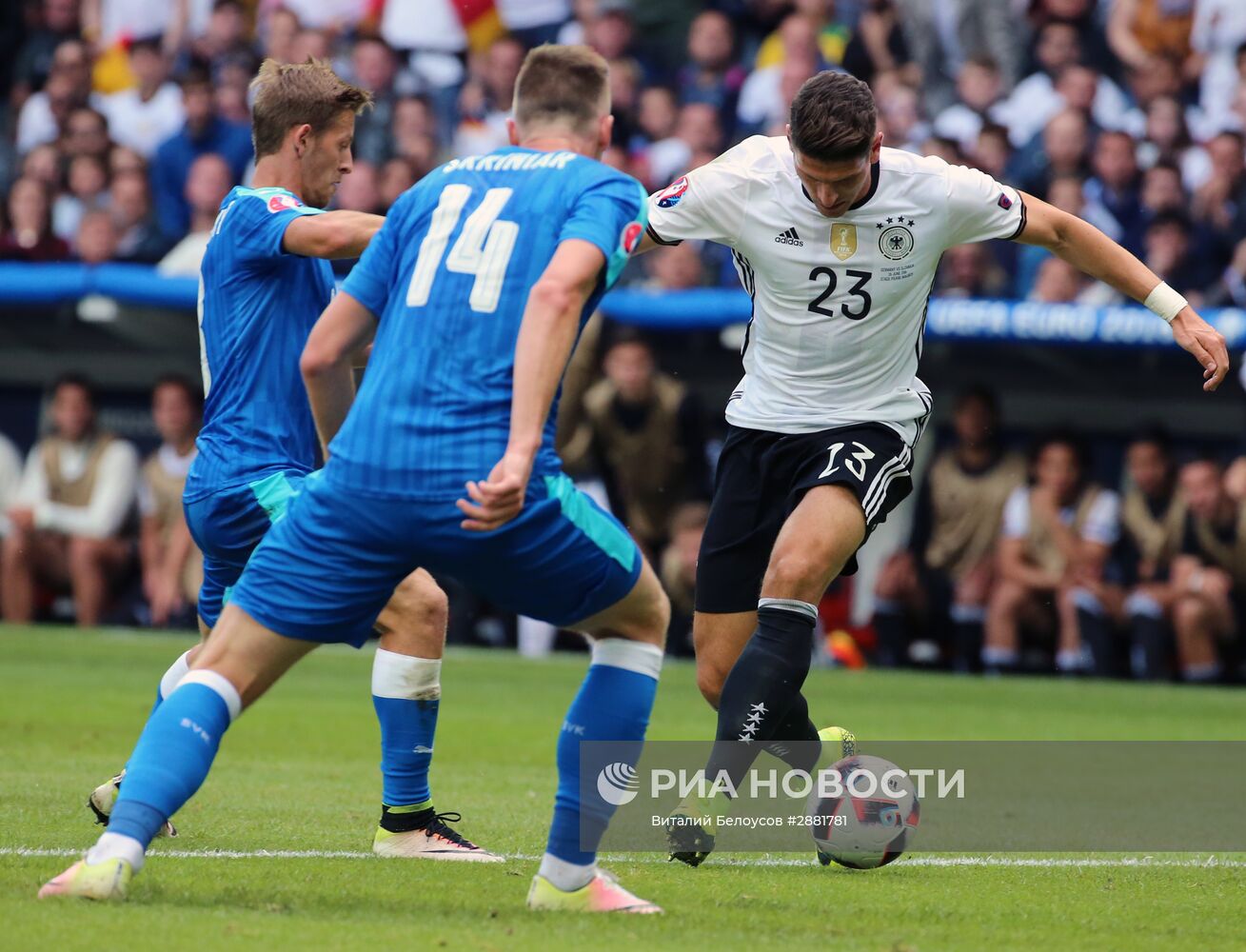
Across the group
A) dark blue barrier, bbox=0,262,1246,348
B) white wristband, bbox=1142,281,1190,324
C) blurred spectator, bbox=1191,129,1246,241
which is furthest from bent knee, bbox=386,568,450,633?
blurred spectator, bbox=1191,129,1246,241

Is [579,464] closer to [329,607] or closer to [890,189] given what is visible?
[890,189]

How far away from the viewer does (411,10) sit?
18.1 meters

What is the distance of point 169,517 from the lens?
52.3ft

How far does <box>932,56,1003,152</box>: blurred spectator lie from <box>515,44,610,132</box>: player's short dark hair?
36.1 ft

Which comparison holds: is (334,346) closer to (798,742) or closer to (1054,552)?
(798,742)

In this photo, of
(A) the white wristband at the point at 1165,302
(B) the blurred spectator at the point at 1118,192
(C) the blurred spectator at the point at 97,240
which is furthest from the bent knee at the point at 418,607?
(C) the blurred spectator at the point at 97,240

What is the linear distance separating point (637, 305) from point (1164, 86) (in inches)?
176

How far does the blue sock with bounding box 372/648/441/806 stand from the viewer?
19.0ft

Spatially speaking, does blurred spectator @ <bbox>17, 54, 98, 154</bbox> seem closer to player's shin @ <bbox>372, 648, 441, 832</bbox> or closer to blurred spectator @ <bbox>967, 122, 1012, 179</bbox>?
blurred spectator @ <bbox>967, 122, 1012, 179</bbox>

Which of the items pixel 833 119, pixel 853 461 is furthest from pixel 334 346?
pixel 853 461

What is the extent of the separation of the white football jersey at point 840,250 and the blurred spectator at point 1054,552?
7701 millimetres

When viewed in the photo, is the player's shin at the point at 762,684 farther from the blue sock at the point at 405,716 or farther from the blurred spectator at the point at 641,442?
the blurred spectator at the point at 641,442

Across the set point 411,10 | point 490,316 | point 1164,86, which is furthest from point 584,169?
point 411,10

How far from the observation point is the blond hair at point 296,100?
602 centimetres
